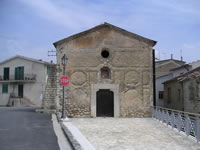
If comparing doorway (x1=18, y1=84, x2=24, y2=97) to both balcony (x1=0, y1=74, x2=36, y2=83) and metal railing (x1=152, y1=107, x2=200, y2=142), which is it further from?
metal railing (x1=152, y1=107, x2=200, y2=142)

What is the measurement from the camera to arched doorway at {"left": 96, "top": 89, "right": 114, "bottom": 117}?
53.8 ft

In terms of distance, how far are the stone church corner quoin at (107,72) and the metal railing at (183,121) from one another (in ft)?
8.10

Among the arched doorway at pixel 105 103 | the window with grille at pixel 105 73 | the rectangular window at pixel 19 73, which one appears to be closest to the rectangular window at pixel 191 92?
the arched doorway at pixel 105 103

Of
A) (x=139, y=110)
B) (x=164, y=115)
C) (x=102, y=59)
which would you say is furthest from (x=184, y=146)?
(x=102, y=59)

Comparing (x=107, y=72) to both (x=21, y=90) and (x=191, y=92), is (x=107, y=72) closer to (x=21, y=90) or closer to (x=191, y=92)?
(x=191, y=92)

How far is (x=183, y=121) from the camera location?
10039 mm

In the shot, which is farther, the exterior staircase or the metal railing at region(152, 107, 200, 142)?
the exterior staircase

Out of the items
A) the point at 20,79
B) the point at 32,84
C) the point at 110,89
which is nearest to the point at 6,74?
the point at 20,79

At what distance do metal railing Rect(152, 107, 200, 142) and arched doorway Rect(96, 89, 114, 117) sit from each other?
11.0ft

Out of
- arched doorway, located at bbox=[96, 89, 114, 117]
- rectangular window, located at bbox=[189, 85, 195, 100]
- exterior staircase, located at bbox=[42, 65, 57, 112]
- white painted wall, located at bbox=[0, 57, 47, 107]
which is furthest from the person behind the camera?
white painted wall, located at bbox=[0, 57, 47, 107]

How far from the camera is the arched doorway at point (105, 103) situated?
16391 millimetres

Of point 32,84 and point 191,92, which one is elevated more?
point 32,84

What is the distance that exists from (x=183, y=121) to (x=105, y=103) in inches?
283

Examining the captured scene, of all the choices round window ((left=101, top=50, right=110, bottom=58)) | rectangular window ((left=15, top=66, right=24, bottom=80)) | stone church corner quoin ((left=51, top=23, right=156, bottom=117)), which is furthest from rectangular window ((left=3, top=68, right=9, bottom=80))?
round window ((left=101, top=50, right=110, bottom=58))
